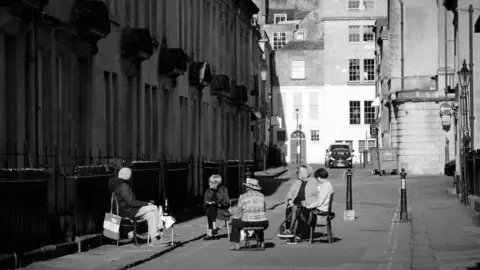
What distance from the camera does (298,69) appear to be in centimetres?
10231

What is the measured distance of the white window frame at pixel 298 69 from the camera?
102m

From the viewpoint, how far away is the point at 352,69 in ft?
321

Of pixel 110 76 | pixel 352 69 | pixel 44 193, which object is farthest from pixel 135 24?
pixel 352 69

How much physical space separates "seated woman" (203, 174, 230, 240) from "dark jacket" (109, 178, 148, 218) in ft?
8.56

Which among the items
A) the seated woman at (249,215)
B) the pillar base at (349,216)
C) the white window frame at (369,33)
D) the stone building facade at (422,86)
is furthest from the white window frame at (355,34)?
the seated woman at (249,215)

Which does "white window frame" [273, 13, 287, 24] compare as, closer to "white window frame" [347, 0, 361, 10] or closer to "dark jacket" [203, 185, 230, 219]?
"white window frame" [347, 0, 361, 10]

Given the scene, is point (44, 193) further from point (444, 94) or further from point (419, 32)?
point (419, 32)

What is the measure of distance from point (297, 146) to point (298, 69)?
765 cm

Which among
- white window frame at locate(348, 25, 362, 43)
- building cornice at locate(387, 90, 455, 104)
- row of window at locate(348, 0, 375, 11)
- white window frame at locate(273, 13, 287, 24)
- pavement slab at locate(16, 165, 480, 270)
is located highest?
white window frame at locate(273, 13, 287, 24)

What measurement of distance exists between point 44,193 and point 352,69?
82.2 m

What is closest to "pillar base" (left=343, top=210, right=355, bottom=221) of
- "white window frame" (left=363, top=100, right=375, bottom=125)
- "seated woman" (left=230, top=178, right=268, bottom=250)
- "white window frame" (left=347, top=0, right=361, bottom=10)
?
"seated woman" (left=230, top=178, right=268, bottom=250)

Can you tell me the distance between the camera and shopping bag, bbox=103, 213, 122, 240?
1950 centimetres

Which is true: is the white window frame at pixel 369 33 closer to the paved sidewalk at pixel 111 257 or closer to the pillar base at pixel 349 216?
the pillar base at pixel 349 216

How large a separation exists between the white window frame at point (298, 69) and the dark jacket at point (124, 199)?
82.3m
